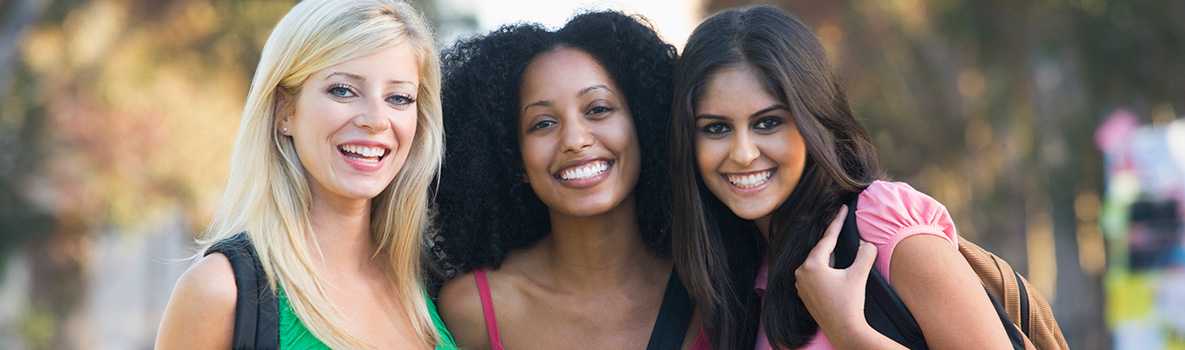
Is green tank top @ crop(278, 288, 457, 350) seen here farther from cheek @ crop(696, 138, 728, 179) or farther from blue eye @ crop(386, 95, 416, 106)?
cheek @ crop(696, 138, 728, 179)

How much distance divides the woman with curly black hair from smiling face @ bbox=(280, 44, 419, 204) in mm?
638

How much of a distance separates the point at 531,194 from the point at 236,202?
4.29 ft

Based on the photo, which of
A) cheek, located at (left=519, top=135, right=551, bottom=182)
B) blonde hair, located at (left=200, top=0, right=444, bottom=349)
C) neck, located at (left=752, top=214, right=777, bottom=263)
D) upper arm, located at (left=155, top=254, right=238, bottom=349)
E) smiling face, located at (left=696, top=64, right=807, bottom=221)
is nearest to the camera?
upper arm, located at (left=155, top=254, right=238, bottom=349)

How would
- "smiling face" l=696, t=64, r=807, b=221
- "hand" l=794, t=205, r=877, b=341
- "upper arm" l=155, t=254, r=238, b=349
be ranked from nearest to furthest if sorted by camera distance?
1. "upper arm" l=155, t=254, r=238, b=349
2. "hand" l=794, t=205, r=877, b=341
3. "smiling face" l=696, t=64, r=807, b=221

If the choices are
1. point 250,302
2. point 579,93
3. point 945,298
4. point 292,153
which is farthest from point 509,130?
point 945,298

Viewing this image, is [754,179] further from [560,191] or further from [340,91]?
[340,91]

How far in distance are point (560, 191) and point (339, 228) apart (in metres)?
0.77

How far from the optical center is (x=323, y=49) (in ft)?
14.0

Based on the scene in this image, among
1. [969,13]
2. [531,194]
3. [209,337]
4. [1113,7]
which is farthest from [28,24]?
[209,337]

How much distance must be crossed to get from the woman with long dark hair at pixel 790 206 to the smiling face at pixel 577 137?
0.91 ft

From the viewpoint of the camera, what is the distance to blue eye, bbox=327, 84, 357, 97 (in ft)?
14.2

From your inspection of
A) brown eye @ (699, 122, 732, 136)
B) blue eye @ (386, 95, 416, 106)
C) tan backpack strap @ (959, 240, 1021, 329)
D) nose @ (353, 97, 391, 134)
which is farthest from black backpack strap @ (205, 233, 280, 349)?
tan backpack strap @ (959, 240, 1021, 329)

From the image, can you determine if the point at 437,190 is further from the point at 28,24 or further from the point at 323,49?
the point at 28,24

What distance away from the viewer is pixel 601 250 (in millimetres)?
5234
